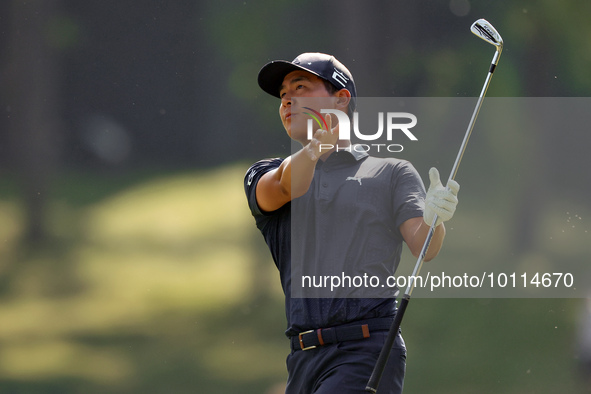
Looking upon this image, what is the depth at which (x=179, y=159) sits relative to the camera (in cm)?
621

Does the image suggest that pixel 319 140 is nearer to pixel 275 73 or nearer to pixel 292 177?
pixel 292 177

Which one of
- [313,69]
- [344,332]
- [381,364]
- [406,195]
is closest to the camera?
[381,364]

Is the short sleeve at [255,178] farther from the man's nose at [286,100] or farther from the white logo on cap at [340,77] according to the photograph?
the white logo on cap at [340,77]

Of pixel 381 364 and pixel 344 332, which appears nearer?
pixel 381 364

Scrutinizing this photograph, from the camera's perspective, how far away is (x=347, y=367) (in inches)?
96.2

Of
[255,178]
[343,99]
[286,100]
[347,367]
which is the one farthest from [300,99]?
[347,367]

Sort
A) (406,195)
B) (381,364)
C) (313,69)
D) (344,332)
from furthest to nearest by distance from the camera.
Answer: (313,69) → (406,195) → (344,332) → (381,364)

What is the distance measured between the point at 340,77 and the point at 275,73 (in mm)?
231

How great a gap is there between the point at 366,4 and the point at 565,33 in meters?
1.76

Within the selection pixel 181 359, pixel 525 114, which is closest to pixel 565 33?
pixel 525 114

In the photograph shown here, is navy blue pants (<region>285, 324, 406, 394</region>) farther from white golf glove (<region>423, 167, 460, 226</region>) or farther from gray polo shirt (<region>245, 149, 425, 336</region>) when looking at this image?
white golf glove (<region>423, 167, 460, 226</region>)

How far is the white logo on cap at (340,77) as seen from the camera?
110 inches

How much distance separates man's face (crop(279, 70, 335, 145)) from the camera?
2.74 m

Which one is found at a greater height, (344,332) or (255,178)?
(255,178)
